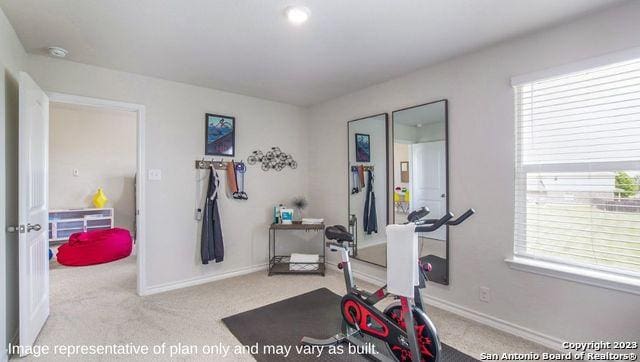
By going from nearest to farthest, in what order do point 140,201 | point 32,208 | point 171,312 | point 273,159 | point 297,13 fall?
point 297,13
point 32,208
point 171,312
point 140,201
point 273,159

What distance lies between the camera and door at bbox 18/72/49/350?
192 centimetres

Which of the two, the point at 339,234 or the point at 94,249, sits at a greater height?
the point at 339,234

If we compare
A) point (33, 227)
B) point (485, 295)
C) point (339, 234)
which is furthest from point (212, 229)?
point (485, 295)

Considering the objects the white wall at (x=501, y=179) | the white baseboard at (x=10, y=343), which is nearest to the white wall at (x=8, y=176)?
the white baseboard at (x=10, y=343)

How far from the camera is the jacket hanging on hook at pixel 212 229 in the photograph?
3287 mm

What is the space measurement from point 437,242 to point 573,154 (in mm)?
1227

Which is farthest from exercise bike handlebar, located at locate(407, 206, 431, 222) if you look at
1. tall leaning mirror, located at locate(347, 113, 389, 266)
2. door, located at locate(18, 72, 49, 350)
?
door, located at locate(18, 72, 49, 350)

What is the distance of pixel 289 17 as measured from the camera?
1.90m

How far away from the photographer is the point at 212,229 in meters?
3.34

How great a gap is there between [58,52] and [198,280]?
258 cm

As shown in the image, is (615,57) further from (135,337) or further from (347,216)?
(135,337)

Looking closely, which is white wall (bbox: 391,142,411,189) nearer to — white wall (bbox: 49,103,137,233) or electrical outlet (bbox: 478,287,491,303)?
electrical outlet (bbox: 478,287,491,303)

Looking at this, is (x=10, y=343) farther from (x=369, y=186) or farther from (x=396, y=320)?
(x=369, y=186)

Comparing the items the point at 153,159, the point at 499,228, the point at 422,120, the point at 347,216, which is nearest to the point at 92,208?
the point at 153,159
